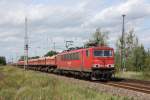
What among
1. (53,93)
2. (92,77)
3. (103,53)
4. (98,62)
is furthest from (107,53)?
(53,93)

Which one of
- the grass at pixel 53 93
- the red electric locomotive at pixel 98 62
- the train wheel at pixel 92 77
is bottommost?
the grass at pixel 53 93

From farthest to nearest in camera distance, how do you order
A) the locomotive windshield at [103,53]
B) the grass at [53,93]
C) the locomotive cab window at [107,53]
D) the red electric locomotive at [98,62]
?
the locomotive cab window at [107,53] < the locomotive windshield at [103,53] < the red electric locomotive at [98,62] < the grass at [53,93]

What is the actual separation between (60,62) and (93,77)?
51.7ft

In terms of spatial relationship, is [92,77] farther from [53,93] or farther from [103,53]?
[53,93]

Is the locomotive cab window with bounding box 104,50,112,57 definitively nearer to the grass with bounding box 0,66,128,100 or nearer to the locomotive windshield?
the locomotive windshield

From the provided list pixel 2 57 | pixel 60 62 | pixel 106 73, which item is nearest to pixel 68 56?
pixel 60 62

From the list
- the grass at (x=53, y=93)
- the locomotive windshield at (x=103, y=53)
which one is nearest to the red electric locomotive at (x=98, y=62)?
the locomotive windshield at (x=103, y=53)

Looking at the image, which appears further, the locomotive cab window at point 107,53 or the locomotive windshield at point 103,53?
the locomotive cab window at point 107,53

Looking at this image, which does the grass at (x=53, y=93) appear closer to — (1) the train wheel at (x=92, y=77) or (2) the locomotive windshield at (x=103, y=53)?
(1) the train wheel at (x=92, y=77)

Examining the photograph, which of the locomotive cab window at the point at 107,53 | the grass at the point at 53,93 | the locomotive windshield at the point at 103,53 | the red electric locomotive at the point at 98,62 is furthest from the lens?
the locomotive cab window at the point at 107,53

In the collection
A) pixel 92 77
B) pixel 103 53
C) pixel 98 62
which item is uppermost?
pixel 103 53

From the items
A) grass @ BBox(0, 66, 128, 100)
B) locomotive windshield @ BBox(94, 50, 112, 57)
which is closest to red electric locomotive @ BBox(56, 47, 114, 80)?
locomotive windshield @ BBox(94, 50, 112, 57)

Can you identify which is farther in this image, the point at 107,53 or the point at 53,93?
the point at 107,53

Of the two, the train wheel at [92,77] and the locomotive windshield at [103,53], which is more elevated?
the locomotive windshield at [103,53]
